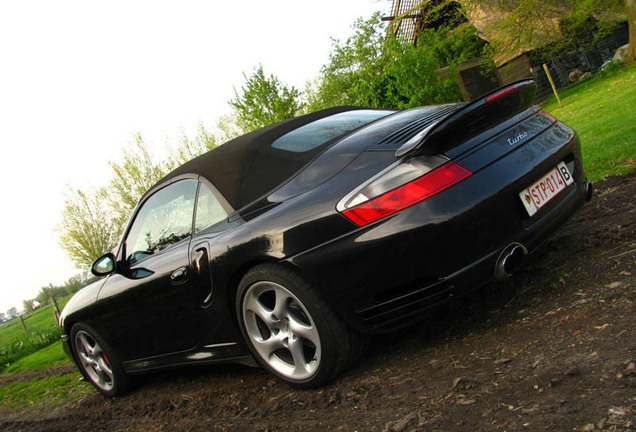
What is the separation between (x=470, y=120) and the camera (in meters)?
2.73

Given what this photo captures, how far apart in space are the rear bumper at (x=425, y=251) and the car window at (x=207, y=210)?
0.75 metres

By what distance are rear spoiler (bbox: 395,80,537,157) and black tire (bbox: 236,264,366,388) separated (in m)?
0.87

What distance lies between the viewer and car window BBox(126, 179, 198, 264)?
3.57 meters

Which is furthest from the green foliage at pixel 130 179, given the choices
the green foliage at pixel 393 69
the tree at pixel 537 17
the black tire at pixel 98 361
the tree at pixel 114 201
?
the black tire at pixel 98 361

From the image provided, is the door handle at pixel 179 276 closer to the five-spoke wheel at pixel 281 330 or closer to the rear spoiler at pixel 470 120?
the five-spoke wheel at pixel 281 330

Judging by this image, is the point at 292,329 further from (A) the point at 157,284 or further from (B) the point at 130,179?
(B) the point at 130,179

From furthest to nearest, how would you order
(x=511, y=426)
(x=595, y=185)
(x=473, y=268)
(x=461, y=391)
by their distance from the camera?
(x=595, y=185), (x=473, y=268), (x=461, y=391), (x=511, y=426)

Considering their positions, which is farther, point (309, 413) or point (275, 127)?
point (275, 127)

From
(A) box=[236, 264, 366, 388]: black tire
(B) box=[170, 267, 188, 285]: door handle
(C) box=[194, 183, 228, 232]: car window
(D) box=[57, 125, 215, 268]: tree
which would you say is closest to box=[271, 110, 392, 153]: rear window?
(C) box=[194, 183, 228, 232]: car window

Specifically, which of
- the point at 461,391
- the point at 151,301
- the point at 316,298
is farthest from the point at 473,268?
the point at 151,301

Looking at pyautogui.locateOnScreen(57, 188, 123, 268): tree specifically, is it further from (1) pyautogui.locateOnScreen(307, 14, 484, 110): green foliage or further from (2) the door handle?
(2) the door handle

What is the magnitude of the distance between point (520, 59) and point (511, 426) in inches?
1100

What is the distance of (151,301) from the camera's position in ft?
12.0

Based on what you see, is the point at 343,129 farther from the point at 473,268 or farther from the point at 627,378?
the point at 627,378
